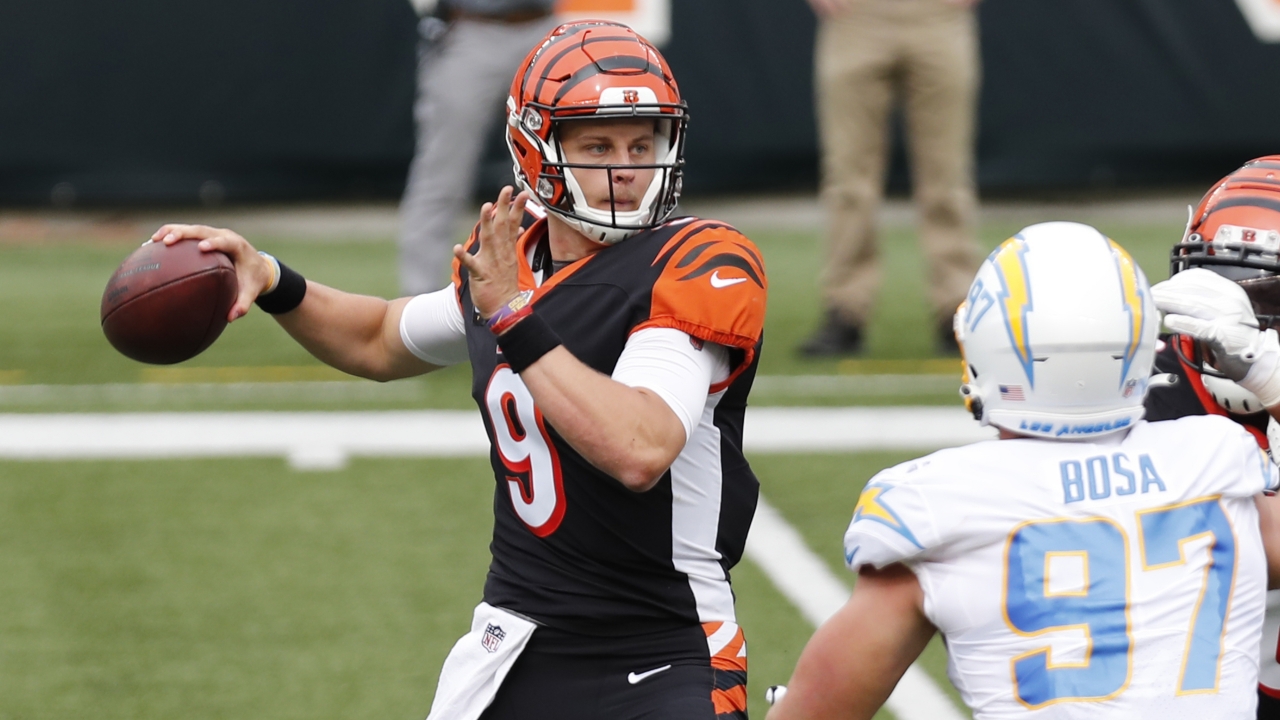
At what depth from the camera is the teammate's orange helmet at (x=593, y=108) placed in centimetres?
248

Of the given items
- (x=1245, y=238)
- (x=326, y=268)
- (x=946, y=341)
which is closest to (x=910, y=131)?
(x=946, y=341)

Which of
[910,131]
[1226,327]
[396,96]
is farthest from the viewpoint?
[396,96]

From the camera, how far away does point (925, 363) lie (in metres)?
6.55

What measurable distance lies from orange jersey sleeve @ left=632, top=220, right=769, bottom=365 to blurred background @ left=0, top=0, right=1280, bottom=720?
1529mm

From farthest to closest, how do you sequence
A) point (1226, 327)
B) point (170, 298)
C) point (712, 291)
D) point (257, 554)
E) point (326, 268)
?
1. point (326, 268)
2. point (257, 554)
3. point (170, 298)
4. point (712, 291)
5. point (1226, 327)

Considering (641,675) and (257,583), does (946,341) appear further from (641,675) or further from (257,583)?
(641,675)

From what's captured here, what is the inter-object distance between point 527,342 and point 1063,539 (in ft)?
2.63

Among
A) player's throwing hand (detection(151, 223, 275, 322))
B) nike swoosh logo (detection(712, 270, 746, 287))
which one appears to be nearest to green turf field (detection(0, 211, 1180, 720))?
player's throwing hand (detection(151, 223, 275, 322))

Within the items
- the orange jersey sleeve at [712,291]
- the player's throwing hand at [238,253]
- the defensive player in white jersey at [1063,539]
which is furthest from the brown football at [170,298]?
the defensive player in white jersey at [1063,539]

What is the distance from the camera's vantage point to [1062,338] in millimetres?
1803

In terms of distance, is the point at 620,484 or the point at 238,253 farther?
the point at 238,253

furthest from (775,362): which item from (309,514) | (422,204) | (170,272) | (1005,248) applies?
(1005,248)

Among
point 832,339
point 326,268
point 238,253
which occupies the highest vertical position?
point 238,253

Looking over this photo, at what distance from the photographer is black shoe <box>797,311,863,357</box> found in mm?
6621
